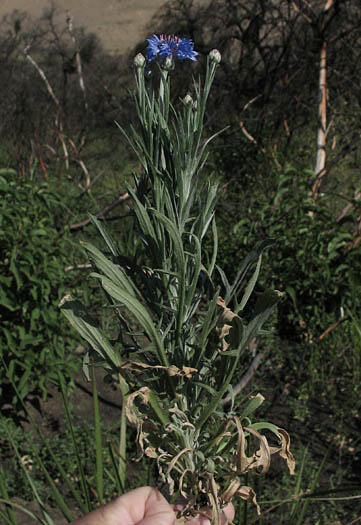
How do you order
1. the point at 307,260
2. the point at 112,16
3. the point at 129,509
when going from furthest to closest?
the point at 112,16, the point at 307,260, the point at 129,509

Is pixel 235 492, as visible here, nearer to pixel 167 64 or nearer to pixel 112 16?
pixel 167 64

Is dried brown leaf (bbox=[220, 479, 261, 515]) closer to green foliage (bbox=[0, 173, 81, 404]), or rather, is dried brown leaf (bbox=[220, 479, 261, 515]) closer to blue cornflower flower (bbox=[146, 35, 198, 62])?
blue cornflower flower (bbox=[146, 35, 198, 62])

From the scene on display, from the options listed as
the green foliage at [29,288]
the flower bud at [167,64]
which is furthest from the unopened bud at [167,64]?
the green foliage at [29,288]

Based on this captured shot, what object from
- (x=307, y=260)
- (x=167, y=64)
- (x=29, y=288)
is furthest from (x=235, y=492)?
(x=307, y=260)

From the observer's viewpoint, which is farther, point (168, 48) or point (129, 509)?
point (129, 509)

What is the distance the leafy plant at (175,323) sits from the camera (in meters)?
0.60

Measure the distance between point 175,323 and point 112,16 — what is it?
109ft

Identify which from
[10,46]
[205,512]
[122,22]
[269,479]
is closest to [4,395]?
[269,479]

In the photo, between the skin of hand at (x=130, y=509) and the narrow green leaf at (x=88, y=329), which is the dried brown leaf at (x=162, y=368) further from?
the skin of hand at (x=130, y=509)

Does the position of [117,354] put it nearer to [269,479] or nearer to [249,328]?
[249,328]

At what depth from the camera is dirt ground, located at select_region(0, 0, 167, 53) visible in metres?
27.3

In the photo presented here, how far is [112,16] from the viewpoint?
2981 centimetres

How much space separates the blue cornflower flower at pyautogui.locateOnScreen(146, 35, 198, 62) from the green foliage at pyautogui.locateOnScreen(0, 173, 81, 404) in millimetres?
2013

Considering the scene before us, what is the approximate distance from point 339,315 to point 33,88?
7.41 meters
